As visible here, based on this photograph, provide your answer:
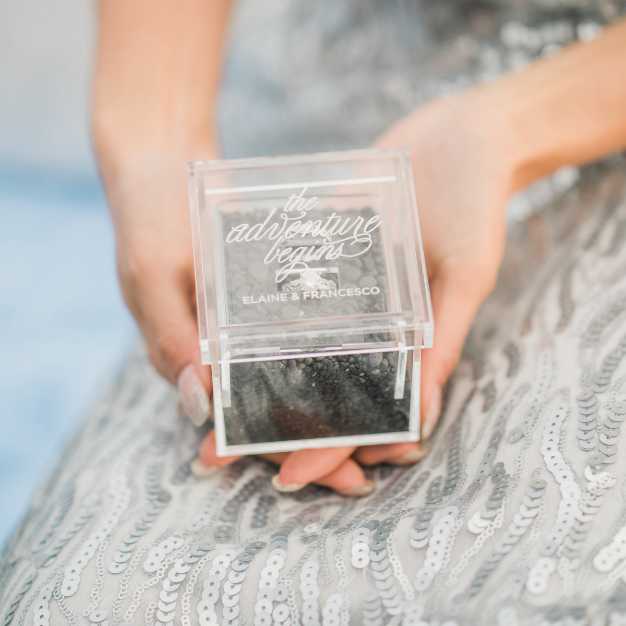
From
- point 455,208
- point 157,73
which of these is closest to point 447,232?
point 455,208

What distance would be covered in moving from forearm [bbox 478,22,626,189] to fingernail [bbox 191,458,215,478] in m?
0.38

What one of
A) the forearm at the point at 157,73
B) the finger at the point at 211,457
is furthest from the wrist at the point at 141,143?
the finger at the point at 211,457

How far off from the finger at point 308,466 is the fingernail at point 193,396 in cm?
8

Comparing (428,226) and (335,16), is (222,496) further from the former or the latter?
(335,16)

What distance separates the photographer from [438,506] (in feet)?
2.03

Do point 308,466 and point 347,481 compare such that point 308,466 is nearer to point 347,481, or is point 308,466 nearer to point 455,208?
point 347,481

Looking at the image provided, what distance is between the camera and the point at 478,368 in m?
0.76

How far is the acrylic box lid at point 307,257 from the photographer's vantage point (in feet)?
2.05

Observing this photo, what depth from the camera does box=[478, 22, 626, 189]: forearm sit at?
82cm

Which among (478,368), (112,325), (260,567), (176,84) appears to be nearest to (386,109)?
(176,84)

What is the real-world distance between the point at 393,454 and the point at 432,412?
5 centimetres

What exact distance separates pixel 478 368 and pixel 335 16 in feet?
1.60

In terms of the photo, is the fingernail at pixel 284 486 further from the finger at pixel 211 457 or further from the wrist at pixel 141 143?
the wrist at pixel 141 143

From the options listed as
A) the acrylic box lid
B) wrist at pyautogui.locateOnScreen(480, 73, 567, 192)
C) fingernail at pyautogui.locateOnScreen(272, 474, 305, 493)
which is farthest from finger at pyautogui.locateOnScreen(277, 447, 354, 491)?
wrist at pyautogui.locateOnScreen(480, 73, 567, 192)
